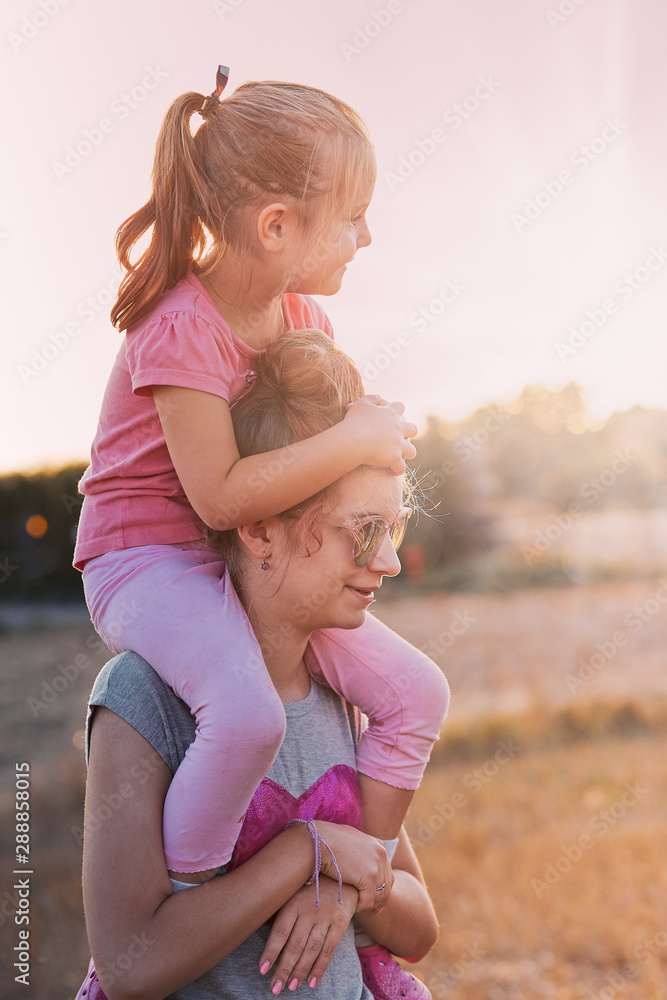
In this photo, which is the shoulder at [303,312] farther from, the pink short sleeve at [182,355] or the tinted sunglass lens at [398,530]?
the tinted sunglass lens at [398,530]

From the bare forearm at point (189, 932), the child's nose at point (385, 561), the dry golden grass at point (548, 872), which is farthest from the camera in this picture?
the dry golden grass at point (548, 872)

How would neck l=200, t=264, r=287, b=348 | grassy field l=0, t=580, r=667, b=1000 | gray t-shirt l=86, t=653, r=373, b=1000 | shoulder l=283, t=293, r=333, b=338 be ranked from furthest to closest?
grassy field l=0, t=580, r=667, b=1000
shoulder l=283, t=293, r=333, b=338
neck l=200, t=264, r=287, b=348
gray t-shirt l=86, t=653, r=373, b=1000

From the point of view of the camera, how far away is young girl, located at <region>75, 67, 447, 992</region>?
1.37 meters

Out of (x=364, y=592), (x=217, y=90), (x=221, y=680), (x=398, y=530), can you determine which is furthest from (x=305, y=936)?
(x=217, y=90)

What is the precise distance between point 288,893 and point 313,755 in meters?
0.26

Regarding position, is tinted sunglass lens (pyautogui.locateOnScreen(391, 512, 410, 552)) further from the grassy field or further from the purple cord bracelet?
the grassy field

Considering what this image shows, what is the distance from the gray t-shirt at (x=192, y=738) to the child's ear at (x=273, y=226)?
2.60 ft

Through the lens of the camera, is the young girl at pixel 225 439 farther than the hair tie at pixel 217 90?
No

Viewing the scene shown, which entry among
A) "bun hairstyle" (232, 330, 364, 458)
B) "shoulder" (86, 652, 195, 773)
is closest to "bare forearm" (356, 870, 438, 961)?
"shoulder" (86, 652, 195, 773)

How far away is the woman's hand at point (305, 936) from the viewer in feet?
4.48

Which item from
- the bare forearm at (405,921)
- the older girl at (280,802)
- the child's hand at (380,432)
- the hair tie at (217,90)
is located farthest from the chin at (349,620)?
the hair tie at (217,90)

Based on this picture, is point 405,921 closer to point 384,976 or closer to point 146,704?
point 384,976

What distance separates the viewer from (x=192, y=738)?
4.62ft

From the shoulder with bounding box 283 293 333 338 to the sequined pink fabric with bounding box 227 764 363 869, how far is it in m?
0.92
